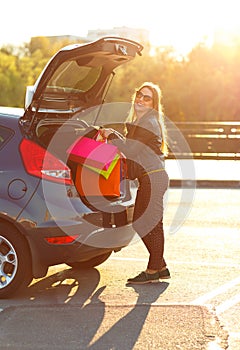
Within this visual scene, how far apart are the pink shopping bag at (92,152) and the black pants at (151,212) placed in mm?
432

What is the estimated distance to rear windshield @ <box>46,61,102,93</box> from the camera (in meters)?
7.12

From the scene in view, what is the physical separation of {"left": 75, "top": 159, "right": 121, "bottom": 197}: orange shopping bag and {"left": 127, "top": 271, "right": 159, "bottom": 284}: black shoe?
0.73 meters

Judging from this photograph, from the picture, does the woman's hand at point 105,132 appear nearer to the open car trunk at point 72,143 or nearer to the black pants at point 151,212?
the open car trunk at point 72,143

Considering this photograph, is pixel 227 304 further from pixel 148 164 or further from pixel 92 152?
pixel 92 152

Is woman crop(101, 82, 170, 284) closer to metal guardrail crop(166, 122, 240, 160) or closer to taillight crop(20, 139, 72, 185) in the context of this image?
taillight crop(20, 139, 72, 185)

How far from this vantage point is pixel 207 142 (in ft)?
85.9

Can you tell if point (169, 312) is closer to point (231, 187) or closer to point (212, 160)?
point (231, 187)

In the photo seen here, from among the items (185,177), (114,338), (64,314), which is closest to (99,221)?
(64,314)

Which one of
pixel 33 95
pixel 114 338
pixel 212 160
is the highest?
pixel 33 95

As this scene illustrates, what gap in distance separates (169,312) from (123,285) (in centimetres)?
123

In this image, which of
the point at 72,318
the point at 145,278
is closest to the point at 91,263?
the point at 145,278

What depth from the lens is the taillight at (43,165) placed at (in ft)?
21.7

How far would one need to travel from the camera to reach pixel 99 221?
6844mm

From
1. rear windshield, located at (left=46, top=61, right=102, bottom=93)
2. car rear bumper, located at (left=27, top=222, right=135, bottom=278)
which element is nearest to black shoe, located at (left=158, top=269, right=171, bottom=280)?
car rear bumper, located at (left=27, top=222, right=135, bottom=278)
